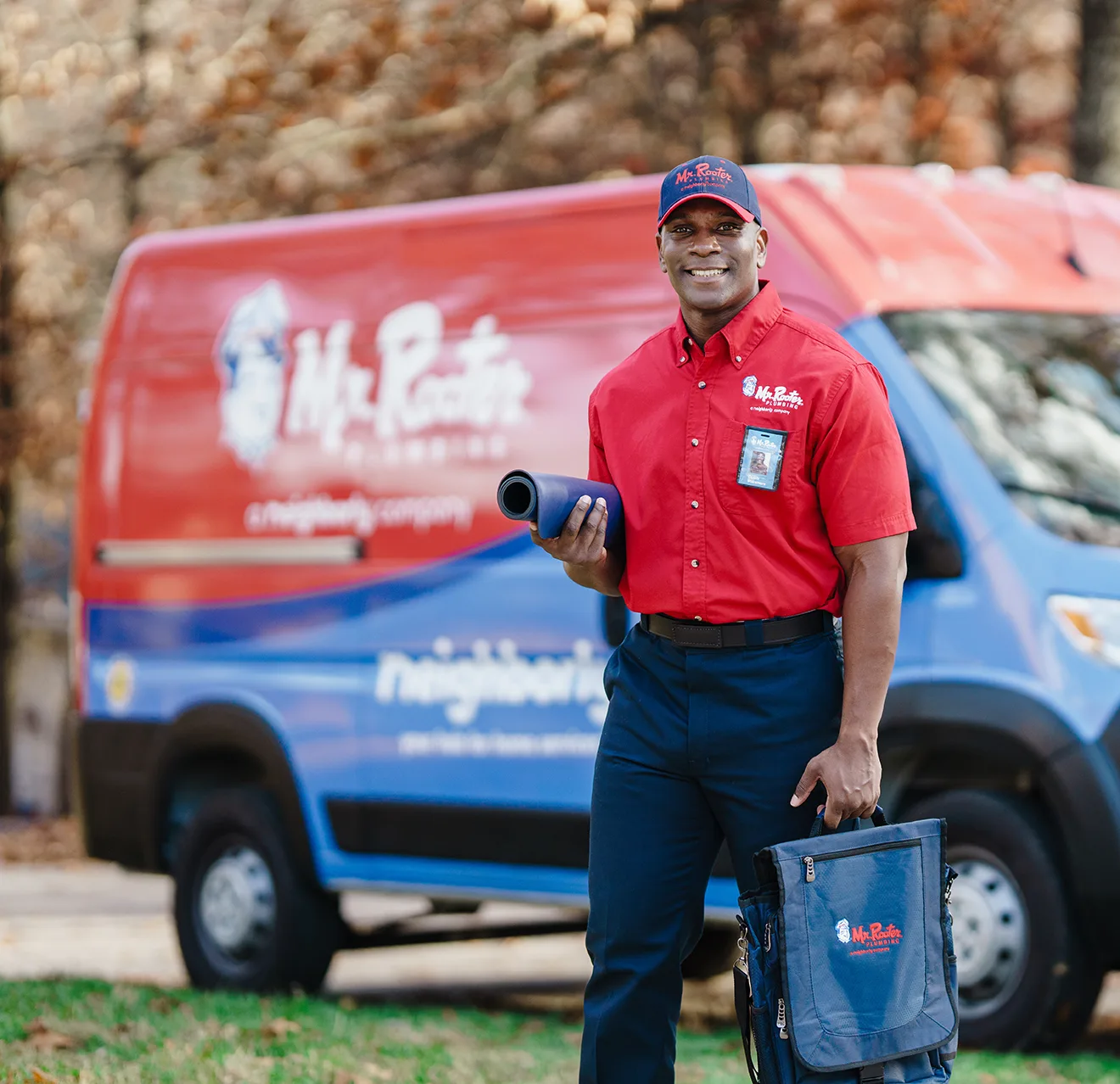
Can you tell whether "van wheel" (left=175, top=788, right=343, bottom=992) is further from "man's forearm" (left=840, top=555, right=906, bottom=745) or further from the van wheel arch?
"man's forearm" (left=840, top=555, right=906, bottom=745)

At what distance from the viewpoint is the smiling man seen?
12.1 ft

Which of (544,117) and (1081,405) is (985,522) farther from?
(544,117)

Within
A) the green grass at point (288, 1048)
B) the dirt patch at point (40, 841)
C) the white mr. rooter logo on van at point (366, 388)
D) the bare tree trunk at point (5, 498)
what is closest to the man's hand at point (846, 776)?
the green grass at point (288, 1048)

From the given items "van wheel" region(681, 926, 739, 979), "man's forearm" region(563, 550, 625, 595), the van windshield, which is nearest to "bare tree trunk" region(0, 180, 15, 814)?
"van wheel" region(681, 926, 739, 979)

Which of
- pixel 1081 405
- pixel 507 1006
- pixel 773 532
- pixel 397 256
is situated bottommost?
pixel 507 1006

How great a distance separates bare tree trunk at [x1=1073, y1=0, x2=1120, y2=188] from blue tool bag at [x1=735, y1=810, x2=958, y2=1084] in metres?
7.73

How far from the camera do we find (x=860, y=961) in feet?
12.0

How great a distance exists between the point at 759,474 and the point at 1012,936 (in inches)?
104

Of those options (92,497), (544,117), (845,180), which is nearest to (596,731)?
(845,180)

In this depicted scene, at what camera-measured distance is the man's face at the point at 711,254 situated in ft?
12.5

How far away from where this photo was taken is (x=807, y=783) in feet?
12.1

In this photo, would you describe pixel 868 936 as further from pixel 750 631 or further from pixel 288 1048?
pixel 288 1048

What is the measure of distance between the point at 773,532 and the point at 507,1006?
4374 mm

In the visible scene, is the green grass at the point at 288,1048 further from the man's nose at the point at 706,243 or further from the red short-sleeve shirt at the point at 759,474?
the man's nose at the point at 706,243
